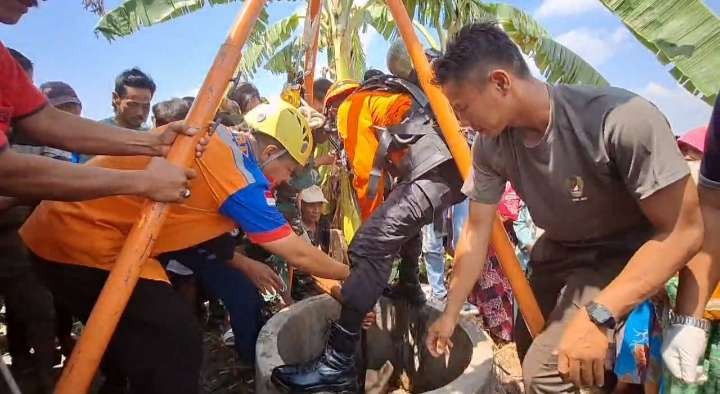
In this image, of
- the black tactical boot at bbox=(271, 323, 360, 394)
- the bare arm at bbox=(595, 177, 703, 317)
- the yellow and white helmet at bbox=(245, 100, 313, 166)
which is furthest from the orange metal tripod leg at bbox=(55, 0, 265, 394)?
the bare arm at bbox=(595, 177, 703, 317)

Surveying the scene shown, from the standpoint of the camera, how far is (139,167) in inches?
81.2

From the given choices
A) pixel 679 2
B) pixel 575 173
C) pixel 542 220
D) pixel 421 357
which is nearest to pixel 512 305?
pixel 421 357

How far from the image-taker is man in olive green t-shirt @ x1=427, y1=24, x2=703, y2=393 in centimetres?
155

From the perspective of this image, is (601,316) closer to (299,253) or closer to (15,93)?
(299,253)

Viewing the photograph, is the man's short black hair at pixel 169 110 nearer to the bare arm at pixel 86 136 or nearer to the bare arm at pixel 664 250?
the bare arm at pixel 86 136

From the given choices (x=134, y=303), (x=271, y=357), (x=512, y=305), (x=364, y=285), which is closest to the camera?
(x=134, y=303)

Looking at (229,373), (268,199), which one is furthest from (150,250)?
(229,373)

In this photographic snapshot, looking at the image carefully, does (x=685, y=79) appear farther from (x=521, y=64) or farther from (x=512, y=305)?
(x=521, y=64)

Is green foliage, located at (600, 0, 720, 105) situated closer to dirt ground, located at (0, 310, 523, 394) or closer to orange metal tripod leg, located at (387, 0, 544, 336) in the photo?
orange metal tripod leg, located at (387, 0, 544, 336)

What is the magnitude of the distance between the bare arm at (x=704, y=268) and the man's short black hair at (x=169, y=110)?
263cm

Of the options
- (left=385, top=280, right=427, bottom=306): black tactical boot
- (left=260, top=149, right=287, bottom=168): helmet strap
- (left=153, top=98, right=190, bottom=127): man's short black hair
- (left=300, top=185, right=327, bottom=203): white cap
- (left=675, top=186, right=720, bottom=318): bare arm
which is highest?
(left=153, top=98, right=190, bottom=127): man's short black hair

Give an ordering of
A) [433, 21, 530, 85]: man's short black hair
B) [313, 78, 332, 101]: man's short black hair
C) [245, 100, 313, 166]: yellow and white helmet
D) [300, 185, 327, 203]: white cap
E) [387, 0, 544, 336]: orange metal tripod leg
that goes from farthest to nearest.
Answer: [313, 78, 332, 101]: man's short black hair, [300, 185, 327, 203]: white cap, [245, 100, 313, 166]: yellow and white helmet, [387, 0, 544, 336]: orange metal tripod leg, [433, 21, 530, 85]: man's short black hair

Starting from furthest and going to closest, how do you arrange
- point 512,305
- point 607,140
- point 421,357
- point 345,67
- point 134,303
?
1. point 345,67
2. point 512,305
3. point 421,357
4. point 134,303
5. point 607,140

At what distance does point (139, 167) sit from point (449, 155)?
153 cm
